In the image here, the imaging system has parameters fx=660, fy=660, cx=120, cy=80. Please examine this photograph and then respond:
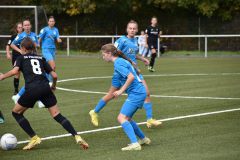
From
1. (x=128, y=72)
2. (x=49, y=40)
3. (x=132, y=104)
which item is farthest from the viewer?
(x=49, y=40)

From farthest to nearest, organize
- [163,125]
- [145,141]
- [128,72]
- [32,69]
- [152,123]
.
→ [163,125]
[152,123]
[145,141]
[32,69]
[128,72]

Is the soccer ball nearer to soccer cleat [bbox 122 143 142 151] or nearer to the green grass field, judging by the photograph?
the green grass field

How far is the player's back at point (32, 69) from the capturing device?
423 inches

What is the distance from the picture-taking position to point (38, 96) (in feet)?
35.0

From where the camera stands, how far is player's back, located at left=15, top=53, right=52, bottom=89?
1073 centimetres

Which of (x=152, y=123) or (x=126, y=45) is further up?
(x=126, y=45)

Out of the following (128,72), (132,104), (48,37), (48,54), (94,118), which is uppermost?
(48,37)

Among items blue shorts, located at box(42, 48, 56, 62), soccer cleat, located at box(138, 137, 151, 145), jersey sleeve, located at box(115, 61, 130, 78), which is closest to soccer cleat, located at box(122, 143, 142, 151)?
soccer cleat, located at box(138, 137, 151, 145)

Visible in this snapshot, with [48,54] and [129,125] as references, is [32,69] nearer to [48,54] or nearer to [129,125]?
[129,125]

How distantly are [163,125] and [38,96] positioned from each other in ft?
11.1

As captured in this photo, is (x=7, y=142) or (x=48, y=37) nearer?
(x=7, y=142)

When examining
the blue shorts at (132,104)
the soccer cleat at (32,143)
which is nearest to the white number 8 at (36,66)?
the soccer cleat at (32,143)

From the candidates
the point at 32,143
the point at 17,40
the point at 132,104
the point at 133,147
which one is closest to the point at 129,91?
the point at 132,104

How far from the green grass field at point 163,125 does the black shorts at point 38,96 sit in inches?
29.9
